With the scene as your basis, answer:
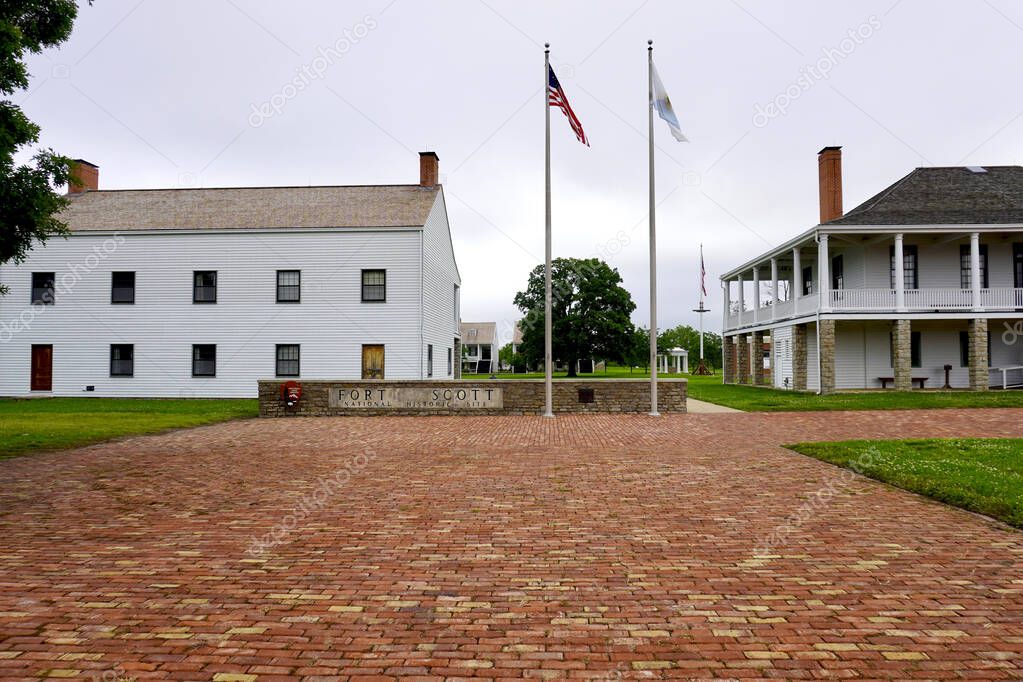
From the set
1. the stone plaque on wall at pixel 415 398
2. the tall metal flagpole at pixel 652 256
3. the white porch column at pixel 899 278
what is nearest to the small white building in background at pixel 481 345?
the white porch column at pixel 899 278

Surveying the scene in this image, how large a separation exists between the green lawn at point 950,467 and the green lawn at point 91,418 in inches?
553

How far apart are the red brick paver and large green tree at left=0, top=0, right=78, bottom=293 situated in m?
3.86

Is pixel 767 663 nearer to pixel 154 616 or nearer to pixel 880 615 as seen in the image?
pixel 880 615

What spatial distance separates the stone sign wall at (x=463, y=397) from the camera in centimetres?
2091

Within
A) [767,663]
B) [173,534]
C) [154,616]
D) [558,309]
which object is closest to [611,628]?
[767,663]

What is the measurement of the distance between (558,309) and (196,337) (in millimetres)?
29210

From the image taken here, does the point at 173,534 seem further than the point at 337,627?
Yes

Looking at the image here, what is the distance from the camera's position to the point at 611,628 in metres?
4.10

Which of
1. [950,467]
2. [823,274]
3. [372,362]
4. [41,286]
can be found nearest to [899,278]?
[823,274]

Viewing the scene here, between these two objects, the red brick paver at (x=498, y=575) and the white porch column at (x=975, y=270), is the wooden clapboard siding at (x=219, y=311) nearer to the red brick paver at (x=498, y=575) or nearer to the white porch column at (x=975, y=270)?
the red brick paver at (x=498, y=575)

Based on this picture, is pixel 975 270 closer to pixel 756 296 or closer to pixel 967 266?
pixel 967 266

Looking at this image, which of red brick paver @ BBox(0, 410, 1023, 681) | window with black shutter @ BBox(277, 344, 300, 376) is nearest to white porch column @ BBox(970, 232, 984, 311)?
red brick paver @ BBox(0, 410, 1023, 681)

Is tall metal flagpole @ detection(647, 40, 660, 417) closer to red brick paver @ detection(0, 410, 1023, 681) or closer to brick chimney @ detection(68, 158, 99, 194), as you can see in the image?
red brick paver @ detection(0, 410, 1023, 681)

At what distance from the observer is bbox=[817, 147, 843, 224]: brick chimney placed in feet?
104
